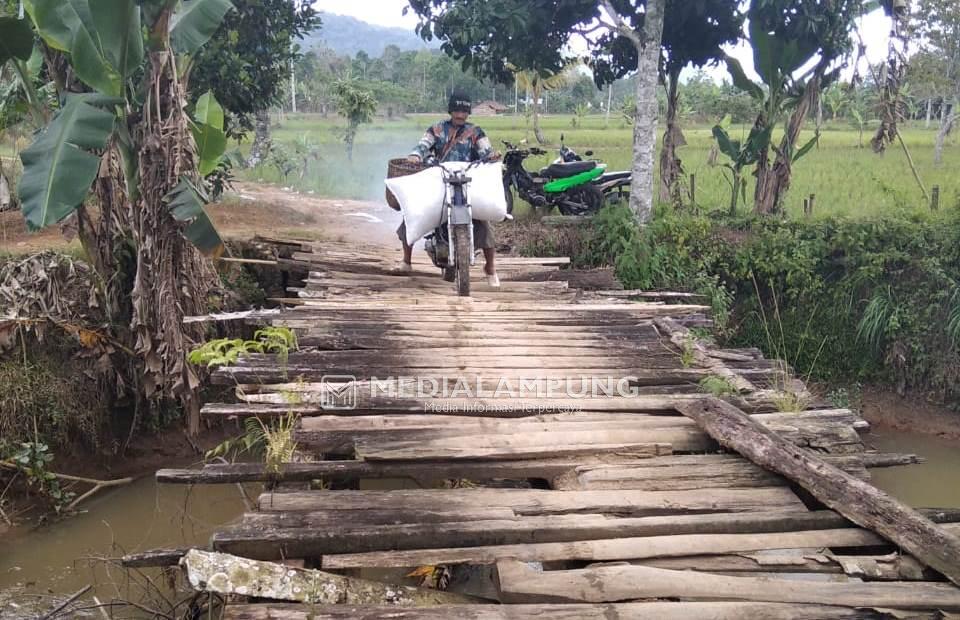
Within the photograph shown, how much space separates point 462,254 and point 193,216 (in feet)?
6.16

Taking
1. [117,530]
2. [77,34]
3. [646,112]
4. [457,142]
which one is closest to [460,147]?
[457,142]

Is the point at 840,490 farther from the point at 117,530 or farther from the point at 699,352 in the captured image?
the point at 117,530

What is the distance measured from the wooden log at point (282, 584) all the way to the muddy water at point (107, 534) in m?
2.76

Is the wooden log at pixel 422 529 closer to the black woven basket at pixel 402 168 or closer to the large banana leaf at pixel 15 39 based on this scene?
the black woven basket at pixel 402 168

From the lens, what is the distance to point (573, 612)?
7.80 ft

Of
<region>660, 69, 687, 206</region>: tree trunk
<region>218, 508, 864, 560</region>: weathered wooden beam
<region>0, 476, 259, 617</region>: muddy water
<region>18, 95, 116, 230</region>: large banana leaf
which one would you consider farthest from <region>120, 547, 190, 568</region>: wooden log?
<region>660, 69, 687, 206</region>: tree trunk

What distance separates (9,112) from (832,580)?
7.14 meters

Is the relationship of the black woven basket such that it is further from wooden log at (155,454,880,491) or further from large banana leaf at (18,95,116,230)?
wooden log at (155,454,880,491)

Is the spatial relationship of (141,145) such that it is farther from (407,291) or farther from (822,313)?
(822,313)

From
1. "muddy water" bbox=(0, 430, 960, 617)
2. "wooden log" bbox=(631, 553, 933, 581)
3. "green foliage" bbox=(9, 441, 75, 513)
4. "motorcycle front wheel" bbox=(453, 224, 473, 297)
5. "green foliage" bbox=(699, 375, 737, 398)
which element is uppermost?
"motorcycle front wheel" bbox=(453, 224, 473, 297)

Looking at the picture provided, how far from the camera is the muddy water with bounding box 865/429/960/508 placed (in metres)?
7.04

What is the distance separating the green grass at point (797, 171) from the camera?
1053 centimetres
